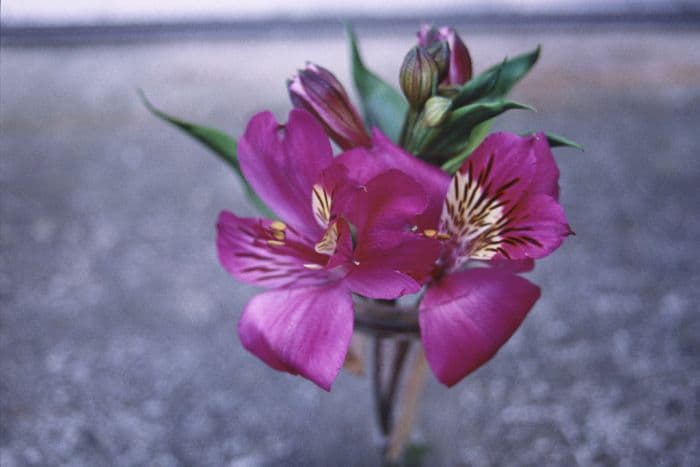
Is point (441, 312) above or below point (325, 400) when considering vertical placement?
above

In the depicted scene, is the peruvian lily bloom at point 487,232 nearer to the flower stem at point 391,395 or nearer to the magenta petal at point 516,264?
the magenta petal at point 516,264

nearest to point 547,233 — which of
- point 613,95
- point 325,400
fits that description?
point 325,400

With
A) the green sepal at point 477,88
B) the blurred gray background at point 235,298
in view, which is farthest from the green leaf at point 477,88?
the blurred gray background at point 235,298

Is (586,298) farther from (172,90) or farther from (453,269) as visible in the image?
(172,90)

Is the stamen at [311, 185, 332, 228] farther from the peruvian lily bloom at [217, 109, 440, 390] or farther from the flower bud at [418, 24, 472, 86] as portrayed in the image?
the flower bud at [418, 24, 472, 86]

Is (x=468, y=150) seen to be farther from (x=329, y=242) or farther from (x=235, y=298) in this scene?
(x=235, y=298)

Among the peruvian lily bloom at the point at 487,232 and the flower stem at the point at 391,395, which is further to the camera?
the flower stem at the point at 391,395
